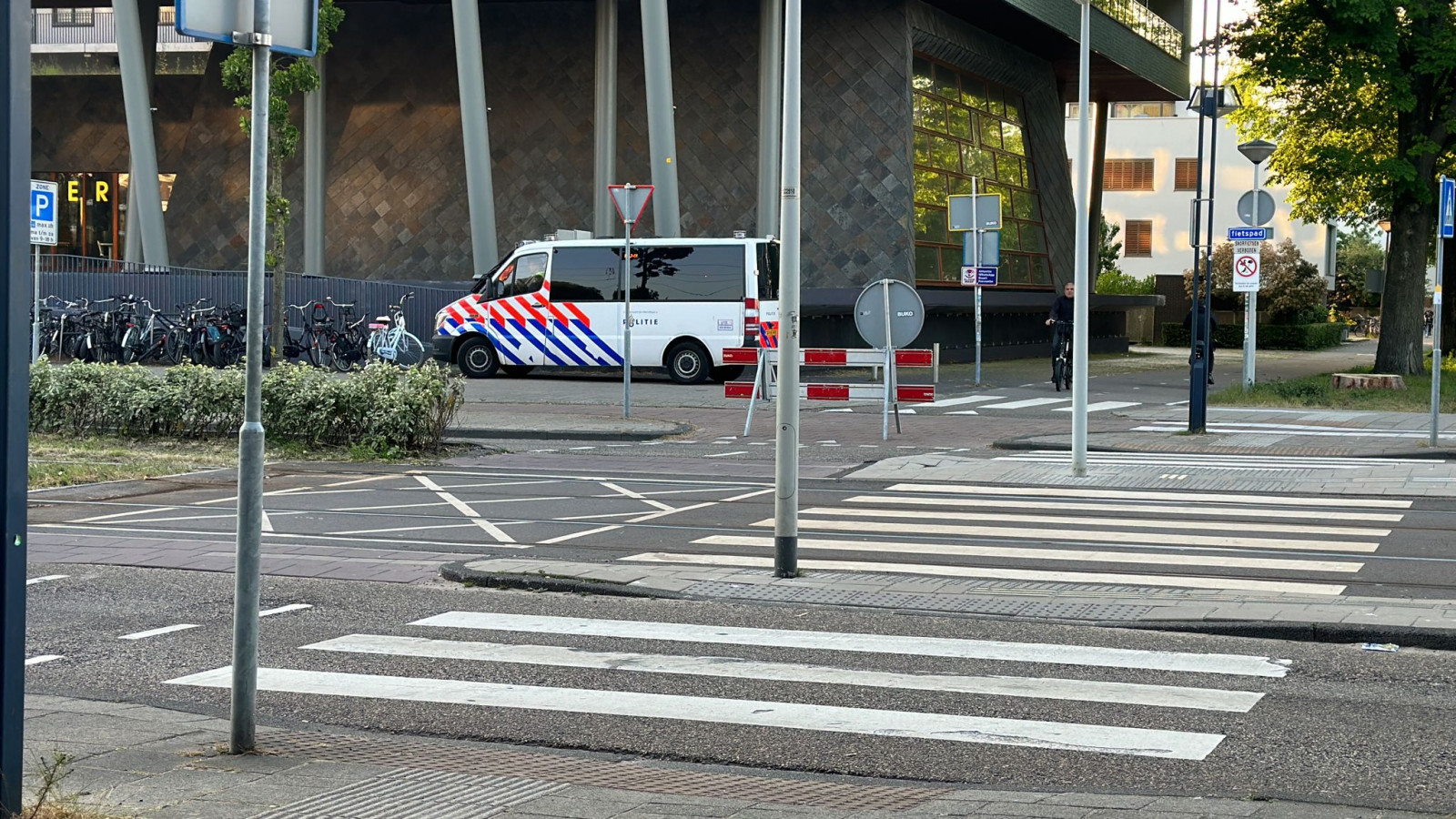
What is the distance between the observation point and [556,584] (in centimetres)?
956

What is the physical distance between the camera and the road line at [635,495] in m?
13.6

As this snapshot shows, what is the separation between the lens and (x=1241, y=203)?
2552 centimetres

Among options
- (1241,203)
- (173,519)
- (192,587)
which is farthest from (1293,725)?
(1241,203)

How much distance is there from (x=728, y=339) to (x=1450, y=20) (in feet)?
52.6

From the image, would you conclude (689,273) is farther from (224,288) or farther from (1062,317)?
(224,288)

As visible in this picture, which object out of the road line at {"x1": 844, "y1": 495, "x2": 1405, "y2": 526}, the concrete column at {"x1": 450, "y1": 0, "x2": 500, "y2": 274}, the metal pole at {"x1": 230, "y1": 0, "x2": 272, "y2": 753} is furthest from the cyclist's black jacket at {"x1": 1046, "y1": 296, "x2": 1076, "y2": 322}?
the metal pole at {"x1": 230, "y1": 0, "x2": 272, "y2": 753}

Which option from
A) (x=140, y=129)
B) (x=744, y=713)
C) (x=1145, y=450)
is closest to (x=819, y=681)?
(x=744, y=713)

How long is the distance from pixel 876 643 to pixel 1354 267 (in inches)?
3483

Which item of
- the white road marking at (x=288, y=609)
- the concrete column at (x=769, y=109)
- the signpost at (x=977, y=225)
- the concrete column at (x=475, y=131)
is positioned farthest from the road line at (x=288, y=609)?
the concrete column at (x=769, y=109)

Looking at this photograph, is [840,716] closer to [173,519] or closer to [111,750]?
[111,750]

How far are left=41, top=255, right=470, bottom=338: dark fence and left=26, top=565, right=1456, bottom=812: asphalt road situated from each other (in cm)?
2566

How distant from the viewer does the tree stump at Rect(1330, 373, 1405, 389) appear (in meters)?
28.9

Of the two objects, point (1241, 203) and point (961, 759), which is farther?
point (1241, 203)

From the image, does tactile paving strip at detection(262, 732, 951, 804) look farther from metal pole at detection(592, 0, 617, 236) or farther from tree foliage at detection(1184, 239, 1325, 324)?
tree foliage at detection(1184, 239, 1325, 324)
